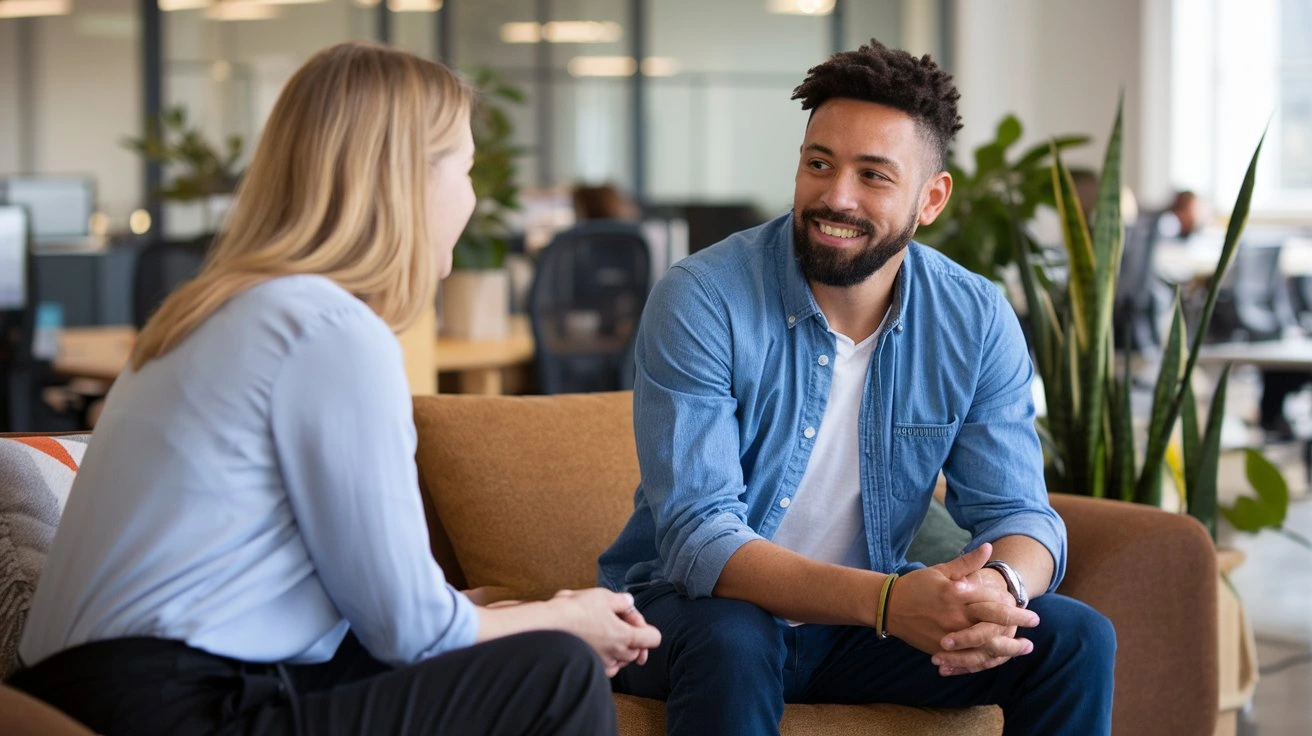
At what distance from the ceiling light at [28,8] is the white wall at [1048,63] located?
19.6ft

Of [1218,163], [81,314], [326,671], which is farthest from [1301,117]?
[326,671]

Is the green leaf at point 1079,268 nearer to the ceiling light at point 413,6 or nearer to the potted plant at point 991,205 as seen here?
the potted plant at point 991,205

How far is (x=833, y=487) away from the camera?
2.03 m

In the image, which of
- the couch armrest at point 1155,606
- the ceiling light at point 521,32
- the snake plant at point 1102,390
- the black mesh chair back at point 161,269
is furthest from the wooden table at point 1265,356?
the ceiling light at point 521,32

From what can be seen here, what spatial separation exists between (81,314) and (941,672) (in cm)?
623

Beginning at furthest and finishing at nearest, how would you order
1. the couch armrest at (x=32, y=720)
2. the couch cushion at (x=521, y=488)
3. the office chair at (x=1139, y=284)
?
the office chair at (x=1139, y=284) → the couch cushion at (x=521, y=488) → the couch armrest at (x=32, y=720)

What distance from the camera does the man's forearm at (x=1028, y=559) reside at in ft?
6.37

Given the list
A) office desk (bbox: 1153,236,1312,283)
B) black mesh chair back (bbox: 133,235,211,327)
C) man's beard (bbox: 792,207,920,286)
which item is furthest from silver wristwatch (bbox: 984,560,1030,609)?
office desk (bbox: 1153,236,1312,283)

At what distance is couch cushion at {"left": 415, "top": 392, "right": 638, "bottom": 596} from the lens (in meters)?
2.28

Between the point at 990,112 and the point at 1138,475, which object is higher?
the point at 990,112

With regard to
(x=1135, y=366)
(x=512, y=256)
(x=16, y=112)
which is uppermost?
(x=16, y=112)

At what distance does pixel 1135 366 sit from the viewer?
717 cm

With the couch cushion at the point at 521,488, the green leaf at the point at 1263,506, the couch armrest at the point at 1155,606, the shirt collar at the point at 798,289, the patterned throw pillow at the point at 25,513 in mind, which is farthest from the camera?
the green leaf at the point at 1263,506

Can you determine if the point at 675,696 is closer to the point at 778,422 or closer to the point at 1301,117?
the point at 778,422
